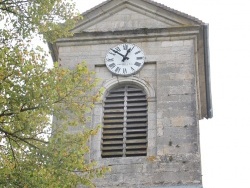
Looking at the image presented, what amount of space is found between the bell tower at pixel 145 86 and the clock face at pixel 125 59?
1.0 inches

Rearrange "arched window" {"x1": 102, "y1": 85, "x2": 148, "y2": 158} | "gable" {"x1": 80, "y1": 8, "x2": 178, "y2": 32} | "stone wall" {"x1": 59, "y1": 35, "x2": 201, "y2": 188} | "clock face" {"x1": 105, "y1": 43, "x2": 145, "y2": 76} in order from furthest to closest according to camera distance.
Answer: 1. "gable" {"x1": 80, "y1": 8, "x2": 178, "y2": 32}
2. "clock face" {"x1": 105, "y1": 43, "x2": 145, "y2": 76}
3. "arched window" {"x1": 102, "y1": 85, "x2": 148, "y2": 158}
4. "stone wall" {"x1": 59, "y1": 35, "x2": 201, "y2": 188}

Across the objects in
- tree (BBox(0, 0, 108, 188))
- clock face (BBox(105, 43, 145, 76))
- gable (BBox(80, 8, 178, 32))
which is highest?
gable (BBox(80, 8, 178, 32))

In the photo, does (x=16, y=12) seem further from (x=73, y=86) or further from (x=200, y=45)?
(x=200, y=45)

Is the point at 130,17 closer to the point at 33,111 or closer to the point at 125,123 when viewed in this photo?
the point at 125,123

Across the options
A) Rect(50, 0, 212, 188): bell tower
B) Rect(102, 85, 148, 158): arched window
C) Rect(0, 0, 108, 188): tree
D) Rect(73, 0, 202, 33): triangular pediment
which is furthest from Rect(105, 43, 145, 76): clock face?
Rect(0, 0, 108, 188): tree

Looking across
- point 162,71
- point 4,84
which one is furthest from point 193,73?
point 4,84

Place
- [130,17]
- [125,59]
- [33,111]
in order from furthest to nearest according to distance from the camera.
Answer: [130,17], [125,59], [33,111]

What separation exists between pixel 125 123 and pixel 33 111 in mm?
5327

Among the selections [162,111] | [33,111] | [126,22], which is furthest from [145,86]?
[33,111]

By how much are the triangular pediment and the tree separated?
249 inches

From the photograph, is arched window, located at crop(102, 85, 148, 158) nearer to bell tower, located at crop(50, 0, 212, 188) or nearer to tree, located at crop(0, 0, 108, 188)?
bell tower, located at crop(50, 0, 212, 188)

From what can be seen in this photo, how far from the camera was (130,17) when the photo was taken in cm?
1825

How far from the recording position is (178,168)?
1483cm

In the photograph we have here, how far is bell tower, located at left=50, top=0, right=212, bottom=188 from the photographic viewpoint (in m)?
15.0
